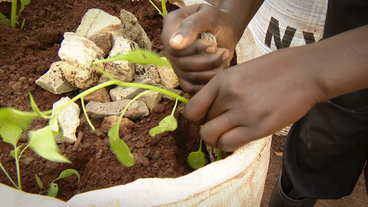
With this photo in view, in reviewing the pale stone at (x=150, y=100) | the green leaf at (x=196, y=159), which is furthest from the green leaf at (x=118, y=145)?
the pale stone at (x=150, y=100)

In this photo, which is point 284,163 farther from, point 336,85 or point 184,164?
point 336,85

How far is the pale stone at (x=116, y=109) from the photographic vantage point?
0.87 meters

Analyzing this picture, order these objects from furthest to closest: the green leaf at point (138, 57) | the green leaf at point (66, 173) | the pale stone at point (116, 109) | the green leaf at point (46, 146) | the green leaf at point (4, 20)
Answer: the green leaf at point (4, 20), the pale stone at point (116, 109), the green leaf at point (66, 173), the green leaf at point (138, 57), the green leaf at point (46, 146)

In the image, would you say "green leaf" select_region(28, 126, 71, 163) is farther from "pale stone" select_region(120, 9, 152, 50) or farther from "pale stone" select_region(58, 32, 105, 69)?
"pale stone" select_region(120, 9, 152, 50)

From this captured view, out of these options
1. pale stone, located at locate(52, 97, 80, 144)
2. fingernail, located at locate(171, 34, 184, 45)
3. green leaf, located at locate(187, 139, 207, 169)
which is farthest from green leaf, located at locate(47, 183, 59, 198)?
fingernail, located at locate(171, 34, 184, 45)

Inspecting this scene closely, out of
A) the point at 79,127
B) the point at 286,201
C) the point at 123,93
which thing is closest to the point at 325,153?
the point at 286,201

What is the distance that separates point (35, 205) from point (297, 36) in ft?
4.03

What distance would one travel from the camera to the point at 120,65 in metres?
0.94

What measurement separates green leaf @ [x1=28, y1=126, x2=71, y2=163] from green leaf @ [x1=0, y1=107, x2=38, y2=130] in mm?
44

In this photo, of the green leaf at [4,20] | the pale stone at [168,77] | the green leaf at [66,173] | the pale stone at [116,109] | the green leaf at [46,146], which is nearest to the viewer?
the green leaf at [46,146]

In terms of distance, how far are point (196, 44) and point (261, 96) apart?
0.24 m

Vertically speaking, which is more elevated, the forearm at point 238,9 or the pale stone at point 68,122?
the forearm at point 238,9

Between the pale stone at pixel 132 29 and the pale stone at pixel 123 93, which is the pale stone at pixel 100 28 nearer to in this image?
the pale stone at pixel 132 29

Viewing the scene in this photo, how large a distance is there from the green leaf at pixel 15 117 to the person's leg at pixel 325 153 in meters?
0.87
